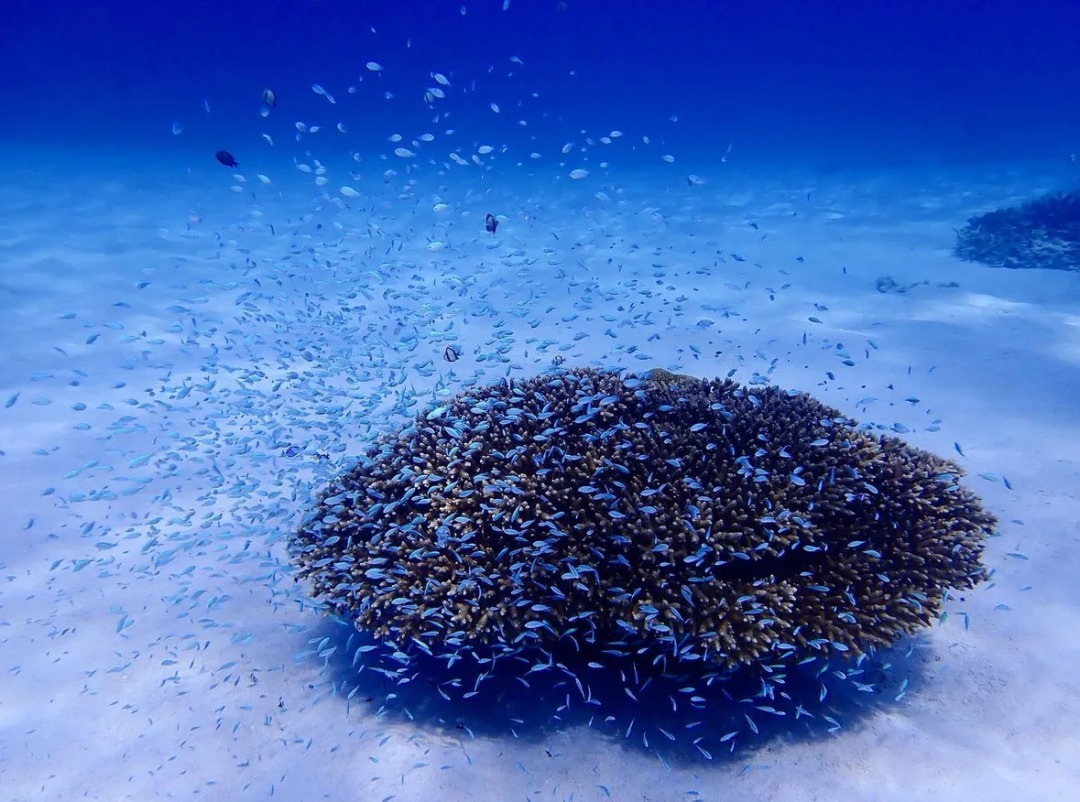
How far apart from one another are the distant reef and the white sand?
32.7 inches

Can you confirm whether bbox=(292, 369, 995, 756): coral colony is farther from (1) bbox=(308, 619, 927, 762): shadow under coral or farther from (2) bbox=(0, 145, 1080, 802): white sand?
(2) bbox=(0, 145, 1080, 802): white sand

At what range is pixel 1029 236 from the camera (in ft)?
53.2

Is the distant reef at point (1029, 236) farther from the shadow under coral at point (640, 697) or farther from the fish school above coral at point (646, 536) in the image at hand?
the shadow under coral at point (640, 697)

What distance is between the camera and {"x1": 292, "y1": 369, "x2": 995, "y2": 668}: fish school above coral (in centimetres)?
434

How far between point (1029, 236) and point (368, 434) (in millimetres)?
16934

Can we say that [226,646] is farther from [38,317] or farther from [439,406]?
[38,317]

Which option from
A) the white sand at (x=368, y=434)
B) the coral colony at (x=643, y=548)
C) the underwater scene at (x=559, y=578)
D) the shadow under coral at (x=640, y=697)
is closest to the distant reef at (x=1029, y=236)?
the white sand at (x=368, y=434)

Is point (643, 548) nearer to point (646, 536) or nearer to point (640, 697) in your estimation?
point (646, 536)

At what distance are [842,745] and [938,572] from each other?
56.5 inches

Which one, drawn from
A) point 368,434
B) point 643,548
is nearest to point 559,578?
point 643,548

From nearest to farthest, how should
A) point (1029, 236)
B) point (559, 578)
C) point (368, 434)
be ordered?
point (559, 578)
point (368, 434)
point (1029, 236)

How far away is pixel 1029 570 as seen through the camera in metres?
5.86

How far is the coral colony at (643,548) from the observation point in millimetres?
4340

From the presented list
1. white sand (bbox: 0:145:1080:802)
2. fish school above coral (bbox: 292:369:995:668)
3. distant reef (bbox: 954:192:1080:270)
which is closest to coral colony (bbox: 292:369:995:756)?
fish school above coral (bbox: 292:369:995:668)
